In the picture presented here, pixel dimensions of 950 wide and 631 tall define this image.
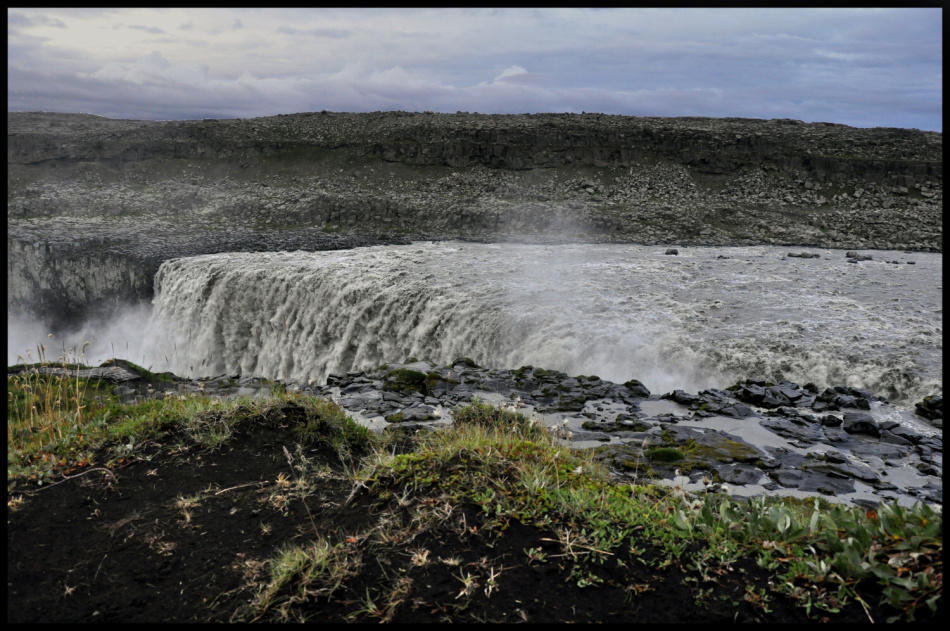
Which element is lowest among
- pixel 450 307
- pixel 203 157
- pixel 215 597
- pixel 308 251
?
pixel 215 597

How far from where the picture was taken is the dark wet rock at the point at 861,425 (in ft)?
30.0

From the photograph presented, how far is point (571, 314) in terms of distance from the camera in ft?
51.1

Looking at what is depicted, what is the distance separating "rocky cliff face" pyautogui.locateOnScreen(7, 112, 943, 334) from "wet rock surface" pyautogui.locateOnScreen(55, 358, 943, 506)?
21994 millimetres

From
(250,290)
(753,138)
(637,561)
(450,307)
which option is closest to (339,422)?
(637,561)

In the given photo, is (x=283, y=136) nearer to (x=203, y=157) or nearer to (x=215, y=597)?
(x=203, y=157)

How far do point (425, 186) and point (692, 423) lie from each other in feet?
153

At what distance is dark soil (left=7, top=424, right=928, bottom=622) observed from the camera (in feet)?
11.0

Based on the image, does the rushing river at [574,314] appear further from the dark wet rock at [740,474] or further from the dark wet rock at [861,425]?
the dark wet rock at [740,474]

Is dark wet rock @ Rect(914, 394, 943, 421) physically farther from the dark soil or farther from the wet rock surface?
the dark soil

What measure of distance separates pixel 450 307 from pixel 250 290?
949cm

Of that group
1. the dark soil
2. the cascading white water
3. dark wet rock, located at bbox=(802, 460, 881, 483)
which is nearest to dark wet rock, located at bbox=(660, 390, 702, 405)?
the cascading white water

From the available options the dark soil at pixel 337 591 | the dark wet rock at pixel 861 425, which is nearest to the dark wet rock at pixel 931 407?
the dark wet rock at pixel 861 425

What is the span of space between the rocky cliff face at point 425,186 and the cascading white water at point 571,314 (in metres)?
7.78

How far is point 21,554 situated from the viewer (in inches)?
153
